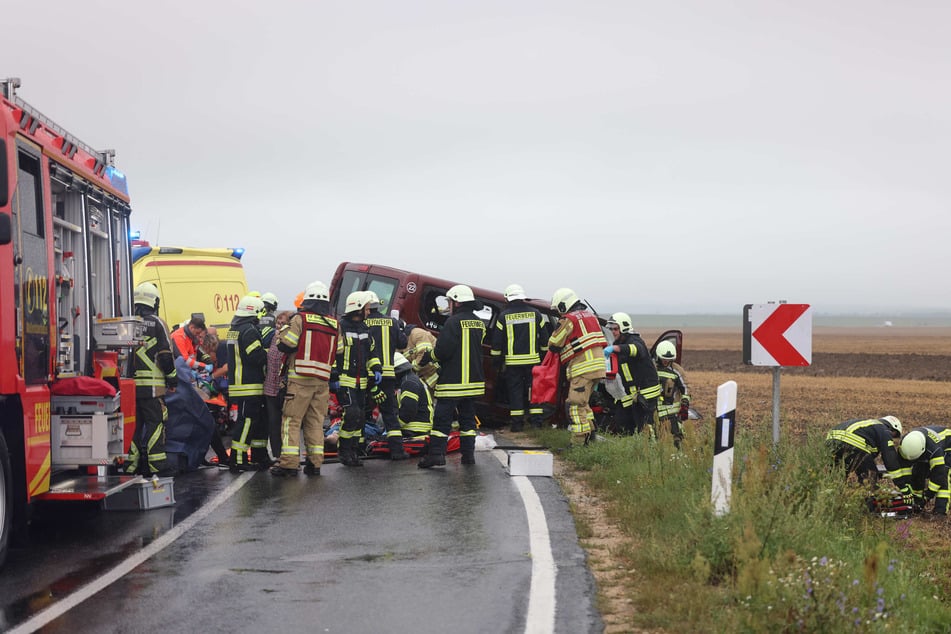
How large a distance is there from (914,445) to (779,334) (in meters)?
1.69

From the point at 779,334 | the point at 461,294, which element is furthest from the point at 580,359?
the point at 779,334

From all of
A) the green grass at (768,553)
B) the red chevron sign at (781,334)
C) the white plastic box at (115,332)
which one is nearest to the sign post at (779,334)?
the red chevron sign at (781,334)

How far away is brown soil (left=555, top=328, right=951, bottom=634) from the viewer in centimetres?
742

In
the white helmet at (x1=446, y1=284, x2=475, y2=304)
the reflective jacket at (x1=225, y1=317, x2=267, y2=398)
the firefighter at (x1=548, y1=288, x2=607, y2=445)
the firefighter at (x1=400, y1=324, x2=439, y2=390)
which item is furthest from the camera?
the firefighter at (x1=400, y1=324, x2=439, y2=390)

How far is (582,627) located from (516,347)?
951 centimetres

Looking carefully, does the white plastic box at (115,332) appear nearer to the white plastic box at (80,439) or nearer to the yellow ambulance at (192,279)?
the white plastic box at (80,439)

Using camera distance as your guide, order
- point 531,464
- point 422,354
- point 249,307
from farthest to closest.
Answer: point 422,354 < point 249,307 < point 531,464

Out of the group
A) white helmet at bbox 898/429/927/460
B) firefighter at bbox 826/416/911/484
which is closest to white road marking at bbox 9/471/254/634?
firefighter at bbox 826/416/911/484

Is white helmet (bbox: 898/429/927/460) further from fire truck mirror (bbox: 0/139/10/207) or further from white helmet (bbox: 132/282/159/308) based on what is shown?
fire truck mirror (bbox: 0/139/10/207)

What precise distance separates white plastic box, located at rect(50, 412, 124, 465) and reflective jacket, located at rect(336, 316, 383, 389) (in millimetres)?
4403

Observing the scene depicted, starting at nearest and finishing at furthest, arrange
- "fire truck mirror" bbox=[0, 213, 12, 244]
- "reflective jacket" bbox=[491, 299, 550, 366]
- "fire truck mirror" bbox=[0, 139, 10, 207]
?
"fire truck mirror" bbox=[0, 139, 10, 207] → "fire truck mirror" bbox=[0, 213, 12, 244] → "reflective jacket" bbox=[491, 299, 550, 366]

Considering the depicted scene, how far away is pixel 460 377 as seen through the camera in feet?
42.1

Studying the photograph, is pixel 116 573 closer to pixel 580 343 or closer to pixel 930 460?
pixel 930 460

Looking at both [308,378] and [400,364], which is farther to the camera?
[400,364]
